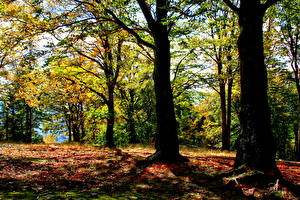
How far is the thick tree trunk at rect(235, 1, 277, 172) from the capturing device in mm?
6410

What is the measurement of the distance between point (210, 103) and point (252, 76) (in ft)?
62.7

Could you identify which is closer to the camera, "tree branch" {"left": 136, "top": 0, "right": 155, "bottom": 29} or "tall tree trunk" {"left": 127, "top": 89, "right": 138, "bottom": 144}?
"tree branch" {"left": 136, "top": 0, "right": 155, "bottom": 29}

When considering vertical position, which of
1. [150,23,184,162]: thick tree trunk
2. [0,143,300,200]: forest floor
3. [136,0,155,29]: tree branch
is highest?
[136,0,155,29]: tree branch

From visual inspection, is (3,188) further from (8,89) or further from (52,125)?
(52,125)

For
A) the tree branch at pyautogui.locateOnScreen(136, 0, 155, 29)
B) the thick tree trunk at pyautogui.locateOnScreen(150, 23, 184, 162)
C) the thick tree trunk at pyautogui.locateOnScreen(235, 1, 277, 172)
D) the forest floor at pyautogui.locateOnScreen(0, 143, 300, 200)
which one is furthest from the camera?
the thick tree trunk at pyautogui.locateOnScreen(150, 23, 184, 162)

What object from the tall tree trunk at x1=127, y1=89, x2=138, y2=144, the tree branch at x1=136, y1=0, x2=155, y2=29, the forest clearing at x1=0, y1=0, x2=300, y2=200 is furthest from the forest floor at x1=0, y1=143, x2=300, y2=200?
the tall tree trunk at x1=127, y1=89, x2=138, y2=144

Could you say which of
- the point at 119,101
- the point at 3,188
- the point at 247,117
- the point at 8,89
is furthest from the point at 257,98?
the point at 8,89

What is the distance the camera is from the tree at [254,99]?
6410 millimetres

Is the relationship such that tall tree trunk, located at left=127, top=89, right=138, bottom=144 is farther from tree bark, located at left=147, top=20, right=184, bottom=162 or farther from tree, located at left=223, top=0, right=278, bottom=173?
tree, located at left=223, top=0, right=278, bottom=173

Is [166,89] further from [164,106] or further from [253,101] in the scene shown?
[253,101]

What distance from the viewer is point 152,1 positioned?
32.4 ft

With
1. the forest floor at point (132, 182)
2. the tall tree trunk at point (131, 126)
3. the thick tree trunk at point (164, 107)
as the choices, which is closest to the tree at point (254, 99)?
the forest floor at point (132, 182)

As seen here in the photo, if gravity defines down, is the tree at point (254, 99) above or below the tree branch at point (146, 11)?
below

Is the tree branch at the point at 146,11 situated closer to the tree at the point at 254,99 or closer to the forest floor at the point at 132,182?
the tree at the point at 254,99
